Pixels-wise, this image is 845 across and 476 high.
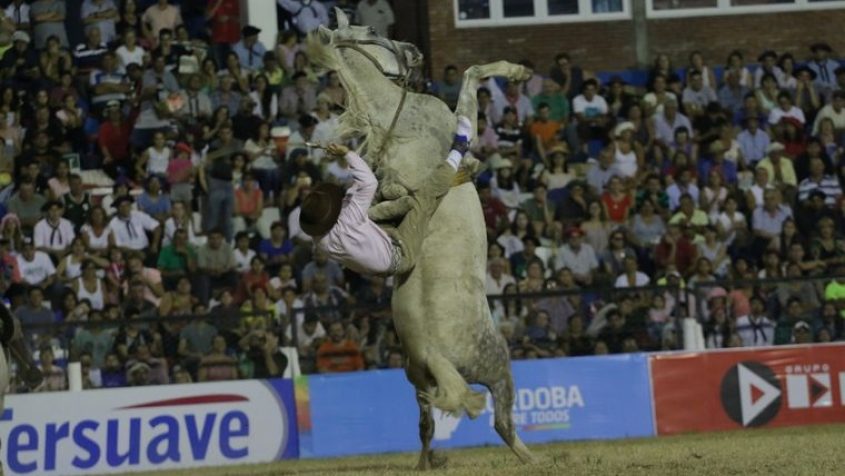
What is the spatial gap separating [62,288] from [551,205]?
247 inches

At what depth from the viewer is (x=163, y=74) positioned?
76.2 feet

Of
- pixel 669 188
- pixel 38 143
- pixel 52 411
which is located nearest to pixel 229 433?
pixel 52 411

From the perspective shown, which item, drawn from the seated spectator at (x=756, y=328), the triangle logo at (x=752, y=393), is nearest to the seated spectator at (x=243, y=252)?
the seated spectator at (x=756, y=328)

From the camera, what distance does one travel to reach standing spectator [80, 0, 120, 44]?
2397 centimetres

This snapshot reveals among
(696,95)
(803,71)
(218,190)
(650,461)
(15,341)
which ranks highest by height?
(803,71)

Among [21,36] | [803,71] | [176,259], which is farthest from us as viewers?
[803,71]

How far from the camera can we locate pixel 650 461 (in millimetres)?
12617

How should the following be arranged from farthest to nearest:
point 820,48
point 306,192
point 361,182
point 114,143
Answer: point 820,48, point 114,143, point 306,192, point 361,182

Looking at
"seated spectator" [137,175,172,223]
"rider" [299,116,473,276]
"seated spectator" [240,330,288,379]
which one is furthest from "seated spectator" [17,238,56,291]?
"rider" [299,116,473,276]

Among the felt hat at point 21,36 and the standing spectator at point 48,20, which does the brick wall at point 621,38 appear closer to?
the standing spectator at point 48,20

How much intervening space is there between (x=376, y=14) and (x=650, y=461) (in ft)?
46.3

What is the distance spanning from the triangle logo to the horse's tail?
786 cm

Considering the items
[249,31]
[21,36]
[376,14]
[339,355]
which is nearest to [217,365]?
[339,355]

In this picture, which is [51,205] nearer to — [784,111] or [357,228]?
[357,228]
